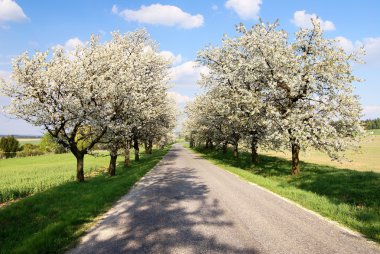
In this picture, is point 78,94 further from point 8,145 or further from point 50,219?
point 8,145

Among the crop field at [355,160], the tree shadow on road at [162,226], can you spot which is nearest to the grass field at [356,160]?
the crop field at [355,160]

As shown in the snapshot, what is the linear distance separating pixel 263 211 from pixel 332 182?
11.2 meters

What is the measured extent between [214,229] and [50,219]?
6863 millimetres

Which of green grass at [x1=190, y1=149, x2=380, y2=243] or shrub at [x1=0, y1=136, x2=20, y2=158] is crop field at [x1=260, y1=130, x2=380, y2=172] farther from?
shrub at [x1=0, y1=136, x2=20, y2=158]

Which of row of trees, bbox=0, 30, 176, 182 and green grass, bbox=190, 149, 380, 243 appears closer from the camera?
green grass, bbox=190, 149, 380, 243

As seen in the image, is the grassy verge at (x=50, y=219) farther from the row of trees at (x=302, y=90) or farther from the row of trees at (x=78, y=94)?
the row of trees at (x=302, y=90)

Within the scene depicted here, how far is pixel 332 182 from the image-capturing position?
21.7 m

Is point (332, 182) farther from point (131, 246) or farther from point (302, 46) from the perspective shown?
point (131, 246)

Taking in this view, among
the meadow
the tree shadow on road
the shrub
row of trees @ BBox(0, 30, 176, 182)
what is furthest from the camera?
the shrub

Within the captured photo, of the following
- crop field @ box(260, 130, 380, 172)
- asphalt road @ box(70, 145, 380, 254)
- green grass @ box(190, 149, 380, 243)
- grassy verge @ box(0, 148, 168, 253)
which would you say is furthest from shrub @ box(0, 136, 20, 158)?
asphalt road @ box(70, 145, 380, 254)

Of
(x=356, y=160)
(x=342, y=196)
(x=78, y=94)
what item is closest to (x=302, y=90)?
(x=342, y=196)

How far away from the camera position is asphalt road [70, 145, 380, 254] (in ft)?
28.3

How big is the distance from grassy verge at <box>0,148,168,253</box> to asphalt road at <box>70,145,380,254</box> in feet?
2.29

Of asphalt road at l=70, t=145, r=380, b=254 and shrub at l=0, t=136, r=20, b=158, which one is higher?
shrub at l=0, t=136, r=20, b=158
